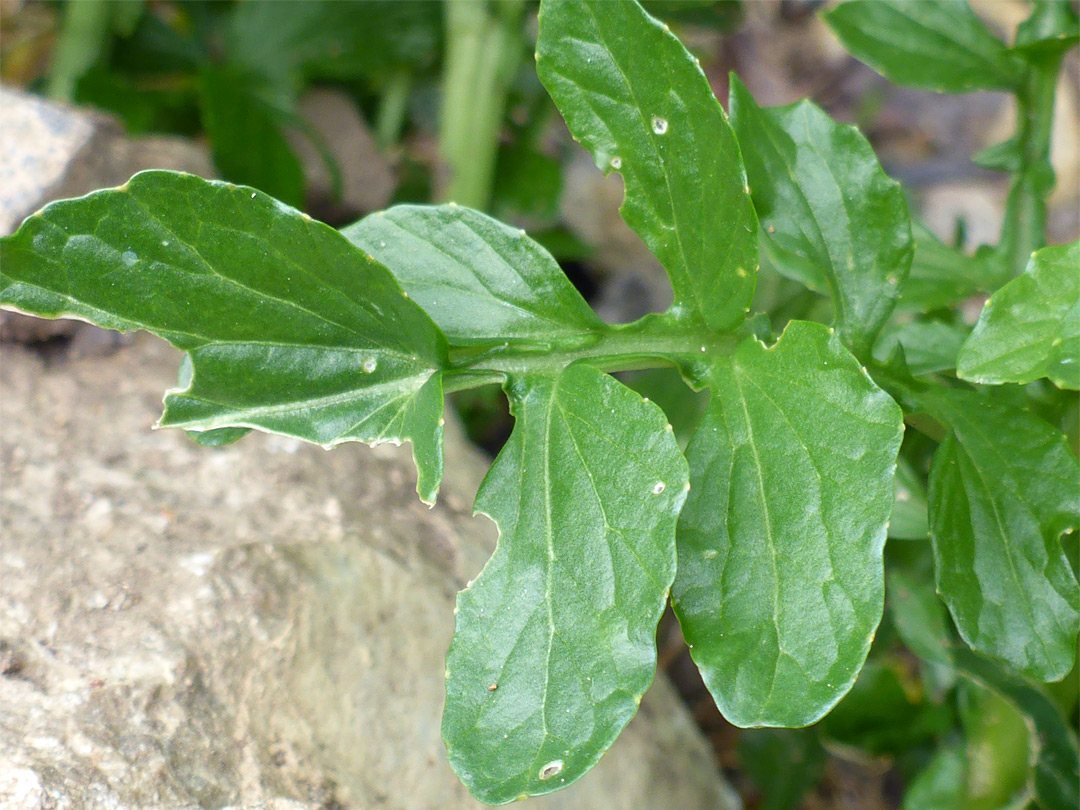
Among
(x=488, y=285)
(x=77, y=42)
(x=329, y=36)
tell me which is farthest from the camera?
(x=329, y=36)

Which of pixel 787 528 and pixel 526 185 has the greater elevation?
pixel 787 528

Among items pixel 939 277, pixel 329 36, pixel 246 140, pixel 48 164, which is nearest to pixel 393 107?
pixel 329 36

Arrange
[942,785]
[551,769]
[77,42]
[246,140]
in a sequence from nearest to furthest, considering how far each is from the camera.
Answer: [551,769] < [942,785] < [246,140] < [77,42]

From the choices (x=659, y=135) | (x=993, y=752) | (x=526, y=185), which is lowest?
(x=993, y=752)

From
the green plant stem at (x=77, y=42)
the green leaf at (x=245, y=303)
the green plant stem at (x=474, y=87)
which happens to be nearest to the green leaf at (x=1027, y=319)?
the green leaf at (x=245, y=303)

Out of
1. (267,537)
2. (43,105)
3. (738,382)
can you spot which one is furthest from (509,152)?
(738,382)

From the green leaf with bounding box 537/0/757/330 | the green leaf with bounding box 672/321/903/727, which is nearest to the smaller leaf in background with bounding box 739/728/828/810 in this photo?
the green leaf with bounding box 672/321/903/727

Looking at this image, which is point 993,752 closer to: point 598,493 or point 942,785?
point 942,785
